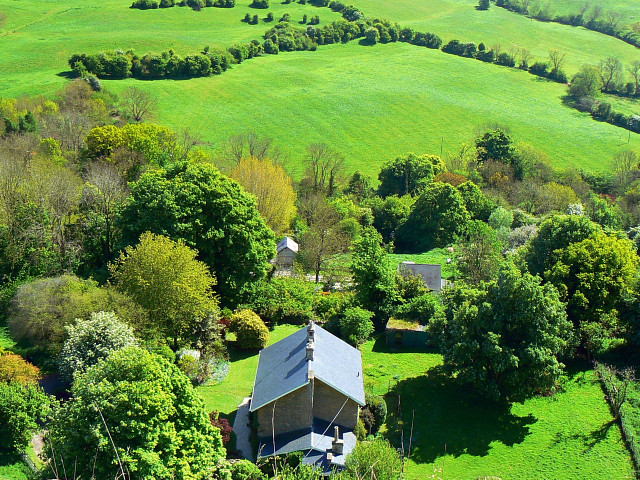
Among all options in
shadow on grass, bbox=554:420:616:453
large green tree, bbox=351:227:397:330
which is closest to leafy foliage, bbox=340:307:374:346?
large green tree, bbox=351:227:397:330

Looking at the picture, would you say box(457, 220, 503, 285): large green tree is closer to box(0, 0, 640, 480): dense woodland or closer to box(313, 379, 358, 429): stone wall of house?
box(0, 0, 640, 480): dense woodland

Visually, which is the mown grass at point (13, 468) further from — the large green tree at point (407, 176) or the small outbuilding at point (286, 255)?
the large green tree at point (407, 176)

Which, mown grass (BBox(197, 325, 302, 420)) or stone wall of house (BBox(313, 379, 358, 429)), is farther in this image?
mown grass (BBox(197, 325, 302, 420))

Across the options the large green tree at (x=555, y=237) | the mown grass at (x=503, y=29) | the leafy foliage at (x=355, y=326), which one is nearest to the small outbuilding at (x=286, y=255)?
the leafy foliage at (x=355, y=326)

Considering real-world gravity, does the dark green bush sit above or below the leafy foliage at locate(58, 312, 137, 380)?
below

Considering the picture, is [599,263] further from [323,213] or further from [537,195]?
[537,195]

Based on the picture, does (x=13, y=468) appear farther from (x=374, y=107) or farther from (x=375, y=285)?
(x=374, y=107)
